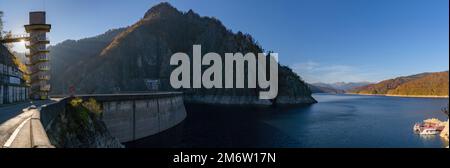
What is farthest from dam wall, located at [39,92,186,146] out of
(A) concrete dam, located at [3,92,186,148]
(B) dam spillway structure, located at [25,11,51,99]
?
(B) dam spillway structure, located at [25,11,51,99]

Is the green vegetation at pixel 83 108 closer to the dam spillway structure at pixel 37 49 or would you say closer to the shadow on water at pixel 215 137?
the shadow on water at pixel 215 137

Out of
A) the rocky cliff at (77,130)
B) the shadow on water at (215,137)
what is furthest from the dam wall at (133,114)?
the rocky cliff at (77,130)

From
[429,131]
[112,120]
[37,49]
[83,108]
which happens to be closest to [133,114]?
[112,120]

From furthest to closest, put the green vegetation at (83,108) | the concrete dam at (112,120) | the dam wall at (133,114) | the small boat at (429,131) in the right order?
the small boat at (429,131) < the dam wall at (133,114) < the green vegetation at (83,108) < the concrete dam at (112,120)

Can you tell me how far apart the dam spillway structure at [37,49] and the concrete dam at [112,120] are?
26.0 m

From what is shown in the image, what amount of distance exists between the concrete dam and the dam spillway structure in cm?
2599

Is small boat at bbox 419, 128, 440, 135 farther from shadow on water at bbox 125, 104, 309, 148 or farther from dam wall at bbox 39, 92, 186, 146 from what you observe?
dam wall at bbox 39, 92, 186, 146

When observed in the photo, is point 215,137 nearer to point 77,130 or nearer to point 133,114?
point 133,114

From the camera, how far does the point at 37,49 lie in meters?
81.7

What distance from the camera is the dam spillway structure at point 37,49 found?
266 feet

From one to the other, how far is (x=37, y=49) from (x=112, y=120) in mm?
33532
